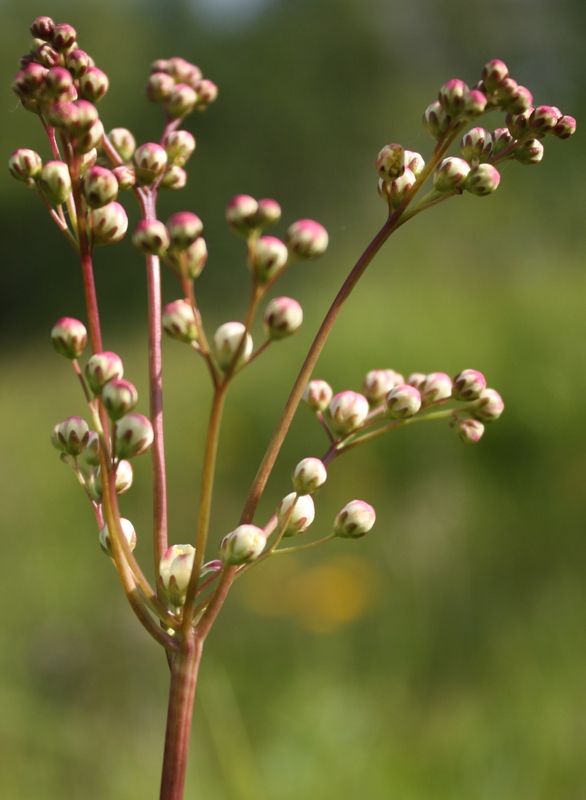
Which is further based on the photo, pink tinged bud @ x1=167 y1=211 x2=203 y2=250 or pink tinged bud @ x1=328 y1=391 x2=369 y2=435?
pink tinged bud @ x1=328 y1=391 x2=369 y2=435

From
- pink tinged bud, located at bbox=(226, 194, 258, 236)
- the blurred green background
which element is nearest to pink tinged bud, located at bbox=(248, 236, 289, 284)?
pink tinged bud, located at bbox=(226, 194, 258, 236)

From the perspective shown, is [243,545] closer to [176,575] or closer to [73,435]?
[176,575]

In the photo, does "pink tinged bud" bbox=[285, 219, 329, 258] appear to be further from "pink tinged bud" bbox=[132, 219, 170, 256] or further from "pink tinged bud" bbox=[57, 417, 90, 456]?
"pink tinged bud" bbox=[57, 417, 90, 456]

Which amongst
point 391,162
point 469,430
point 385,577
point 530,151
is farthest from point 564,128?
point 385,577

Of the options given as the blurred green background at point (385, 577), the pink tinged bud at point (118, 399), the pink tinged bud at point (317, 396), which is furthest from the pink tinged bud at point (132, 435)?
the blurred green background at point (385, 577)

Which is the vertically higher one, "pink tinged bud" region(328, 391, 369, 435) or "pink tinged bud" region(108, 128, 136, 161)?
"pink tinged bud" region(108, 128, 136, 161)

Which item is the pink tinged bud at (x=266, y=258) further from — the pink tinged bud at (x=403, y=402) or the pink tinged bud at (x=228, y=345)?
the pink tinged bud at (x=403, y=402)

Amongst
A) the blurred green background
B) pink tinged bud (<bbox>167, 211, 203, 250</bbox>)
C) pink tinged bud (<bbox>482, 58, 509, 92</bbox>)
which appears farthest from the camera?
the blurred green background

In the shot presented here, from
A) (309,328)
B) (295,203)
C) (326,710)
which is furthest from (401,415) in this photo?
(295,203)
